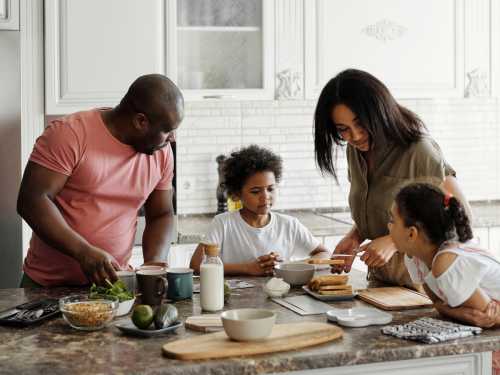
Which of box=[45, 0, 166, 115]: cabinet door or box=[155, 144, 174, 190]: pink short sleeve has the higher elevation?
box=[45, 0, 166, 115]: cabinet door

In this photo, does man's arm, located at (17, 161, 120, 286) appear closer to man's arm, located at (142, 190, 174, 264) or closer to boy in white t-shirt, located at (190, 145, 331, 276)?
Result: man's arm, located at (142, 190, 174, 264)

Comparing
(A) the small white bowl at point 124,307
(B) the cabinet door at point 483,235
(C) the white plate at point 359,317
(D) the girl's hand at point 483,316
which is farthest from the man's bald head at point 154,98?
(B) the cabinet door at point 483,235

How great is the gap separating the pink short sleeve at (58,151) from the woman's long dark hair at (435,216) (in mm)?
1050

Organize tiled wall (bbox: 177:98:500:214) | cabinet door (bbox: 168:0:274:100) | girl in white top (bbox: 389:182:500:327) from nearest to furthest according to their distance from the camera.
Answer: girl in white top (bbox: 389:182:500:327) < cabinet door (bbox: 168:0:274:100) < tiled wall (bbox: 177:98:500:214)

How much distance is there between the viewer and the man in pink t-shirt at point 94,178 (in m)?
1.75

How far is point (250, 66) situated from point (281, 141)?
627mm

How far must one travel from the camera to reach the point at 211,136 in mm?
3678

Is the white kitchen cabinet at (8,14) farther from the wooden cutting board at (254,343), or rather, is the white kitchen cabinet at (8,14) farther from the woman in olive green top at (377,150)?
the wooden cutting board at (254,343)

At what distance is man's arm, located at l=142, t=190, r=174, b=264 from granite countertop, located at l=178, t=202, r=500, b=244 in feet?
3.02

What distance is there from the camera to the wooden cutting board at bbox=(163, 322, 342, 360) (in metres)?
1.19

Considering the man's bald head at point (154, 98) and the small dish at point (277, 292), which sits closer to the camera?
the small dish at point (277, 292)

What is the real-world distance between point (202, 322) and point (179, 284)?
286 mm

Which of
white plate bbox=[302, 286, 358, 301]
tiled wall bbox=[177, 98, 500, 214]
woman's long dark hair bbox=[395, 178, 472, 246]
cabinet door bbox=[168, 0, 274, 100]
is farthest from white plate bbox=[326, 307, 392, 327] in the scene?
tiled wall bbox=[177, 98, 500, 214]

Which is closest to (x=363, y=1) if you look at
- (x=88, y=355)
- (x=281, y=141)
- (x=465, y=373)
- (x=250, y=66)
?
(x=250, y=66)
